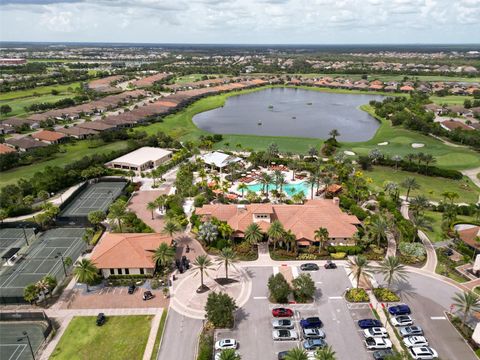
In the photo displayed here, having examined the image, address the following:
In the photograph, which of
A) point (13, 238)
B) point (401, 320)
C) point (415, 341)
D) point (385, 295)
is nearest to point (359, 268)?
point (385, 295)

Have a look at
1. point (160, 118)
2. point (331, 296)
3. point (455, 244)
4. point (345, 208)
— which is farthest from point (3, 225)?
point (160, 118)

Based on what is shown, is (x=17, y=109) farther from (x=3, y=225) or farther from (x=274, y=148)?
(x=274, y=148)

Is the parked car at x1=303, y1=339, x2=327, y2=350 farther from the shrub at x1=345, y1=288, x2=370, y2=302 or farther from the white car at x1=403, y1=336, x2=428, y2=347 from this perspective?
the white car at x1=403, y1=336, x2=428, y2=347

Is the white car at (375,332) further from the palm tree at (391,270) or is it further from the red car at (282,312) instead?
the red car at (282,312)

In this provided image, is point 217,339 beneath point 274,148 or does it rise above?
beneath

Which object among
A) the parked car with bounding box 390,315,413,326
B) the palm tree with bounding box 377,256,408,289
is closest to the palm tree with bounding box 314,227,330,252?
the palm tree with bounding box 377,256,408,289

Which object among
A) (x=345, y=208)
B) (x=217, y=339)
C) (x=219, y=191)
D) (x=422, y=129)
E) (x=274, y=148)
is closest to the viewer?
(x=217, y=339)

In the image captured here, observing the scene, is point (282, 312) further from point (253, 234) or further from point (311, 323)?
point (253, 234)
